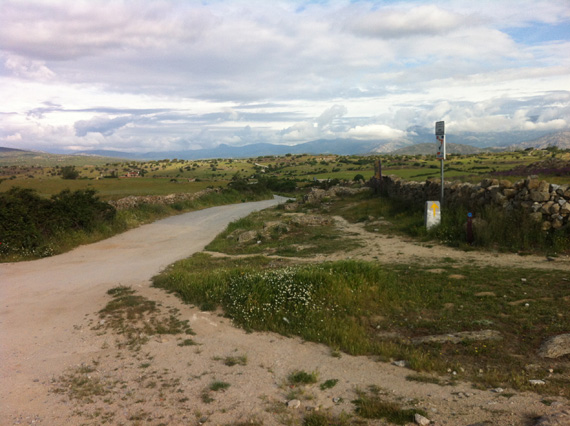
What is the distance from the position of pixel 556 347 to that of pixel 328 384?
3.48 m

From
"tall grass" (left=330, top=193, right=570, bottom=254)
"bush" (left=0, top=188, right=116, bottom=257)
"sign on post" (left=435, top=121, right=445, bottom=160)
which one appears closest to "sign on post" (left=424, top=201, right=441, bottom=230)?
"tall grass" (left=330, top=193, right=570, bottom=254)

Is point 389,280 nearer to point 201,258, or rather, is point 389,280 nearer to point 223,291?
point 223,291

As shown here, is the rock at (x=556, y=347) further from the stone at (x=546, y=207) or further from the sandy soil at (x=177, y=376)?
the stone at (x=546, y=207)

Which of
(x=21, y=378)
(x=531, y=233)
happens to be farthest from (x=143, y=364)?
(x=531, y=233)

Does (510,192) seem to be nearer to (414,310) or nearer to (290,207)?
(414,310)

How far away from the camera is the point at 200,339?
22.4 ft

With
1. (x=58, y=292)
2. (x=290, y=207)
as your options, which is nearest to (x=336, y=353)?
(x=58, y=292)

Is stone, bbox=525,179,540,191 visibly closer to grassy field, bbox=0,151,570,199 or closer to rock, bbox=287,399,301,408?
grassy field, bbox=0,151,570,199

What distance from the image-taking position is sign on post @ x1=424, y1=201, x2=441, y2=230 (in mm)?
14375

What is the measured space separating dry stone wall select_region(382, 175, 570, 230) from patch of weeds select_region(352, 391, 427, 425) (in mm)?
9966

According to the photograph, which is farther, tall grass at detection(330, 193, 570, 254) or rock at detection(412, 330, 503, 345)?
tall grass at detection(330, 193, 570, 254)

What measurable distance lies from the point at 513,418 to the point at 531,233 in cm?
942

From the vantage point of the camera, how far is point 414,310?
7.46m

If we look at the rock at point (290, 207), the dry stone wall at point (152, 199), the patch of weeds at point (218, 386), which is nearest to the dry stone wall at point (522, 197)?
the patch of weeds at point (218, 386)
